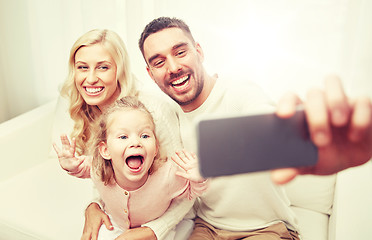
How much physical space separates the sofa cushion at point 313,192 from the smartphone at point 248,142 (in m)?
0.56

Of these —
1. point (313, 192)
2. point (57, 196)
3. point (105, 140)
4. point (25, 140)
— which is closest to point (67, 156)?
point (105, 140)

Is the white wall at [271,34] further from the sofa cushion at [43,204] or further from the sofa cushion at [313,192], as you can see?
the sofa cushion at [43,204]

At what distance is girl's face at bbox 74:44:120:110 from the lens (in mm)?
756

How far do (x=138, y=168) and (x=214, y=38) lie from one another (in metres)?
0.34

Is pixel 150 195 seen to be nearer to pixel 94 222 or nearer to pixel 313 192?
pixel 94 222

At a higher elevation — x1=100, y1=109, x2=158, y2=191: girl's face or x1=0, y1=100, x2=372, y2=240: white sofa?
x1=100, y1=109, x2=158, y2=191: girl's face

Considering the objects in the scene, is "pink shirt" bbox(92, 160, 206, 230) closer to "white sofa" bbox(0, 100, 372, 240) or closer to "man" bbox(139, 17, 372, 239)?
"man" bbox(139, 17, 372, 239)

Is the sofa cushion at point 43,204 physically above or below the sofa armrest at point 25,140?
below

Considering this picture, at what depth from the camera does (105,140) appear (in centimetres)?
68

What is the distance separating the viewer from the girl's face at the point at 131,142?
64cm

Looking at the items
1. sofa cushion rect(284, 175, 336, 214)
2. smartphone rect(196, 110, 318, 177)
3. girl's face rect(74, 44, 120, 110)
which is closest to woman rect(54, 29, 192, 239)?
girl's face rect(74, 44, 120, 110)

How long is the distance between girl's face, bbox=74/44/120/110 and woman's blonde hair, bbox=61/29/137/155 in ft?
0.04

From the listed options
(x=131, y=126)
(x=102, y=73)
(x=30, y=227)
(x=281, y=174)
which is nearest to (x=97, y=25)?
(x=102, y=73)

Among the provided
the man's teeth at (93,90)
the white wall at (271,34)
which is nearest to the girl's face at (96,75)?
the man's teeth at (93,90)
